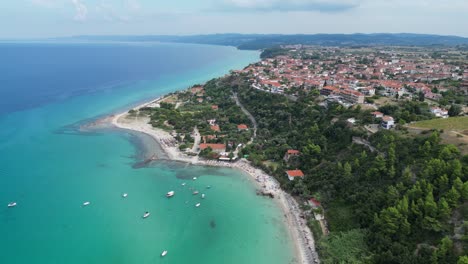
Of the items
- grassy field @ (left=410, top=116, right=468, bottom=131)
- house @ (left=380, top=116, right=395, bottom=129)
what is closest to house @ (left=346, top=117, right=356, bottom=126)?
house @ (left=380, top=116, right=395, bottom=129)

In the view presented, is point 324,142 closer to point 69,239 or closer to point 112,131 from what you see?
point 69,239

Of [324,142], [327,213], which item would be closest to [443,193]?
[327,213]

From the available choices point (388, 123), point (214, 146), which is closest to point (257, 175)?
point (214, 146)

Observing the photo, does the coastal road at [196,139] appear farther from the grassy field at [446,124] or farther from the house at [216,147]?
the grassy field at [446,124]

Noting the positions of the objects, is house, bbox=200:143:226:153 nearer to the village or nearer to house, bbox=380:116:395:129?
the village

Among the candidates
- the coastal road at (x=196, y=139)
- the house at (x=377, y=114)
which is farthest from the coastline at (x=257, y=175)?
the house at (x=377, y=114)
